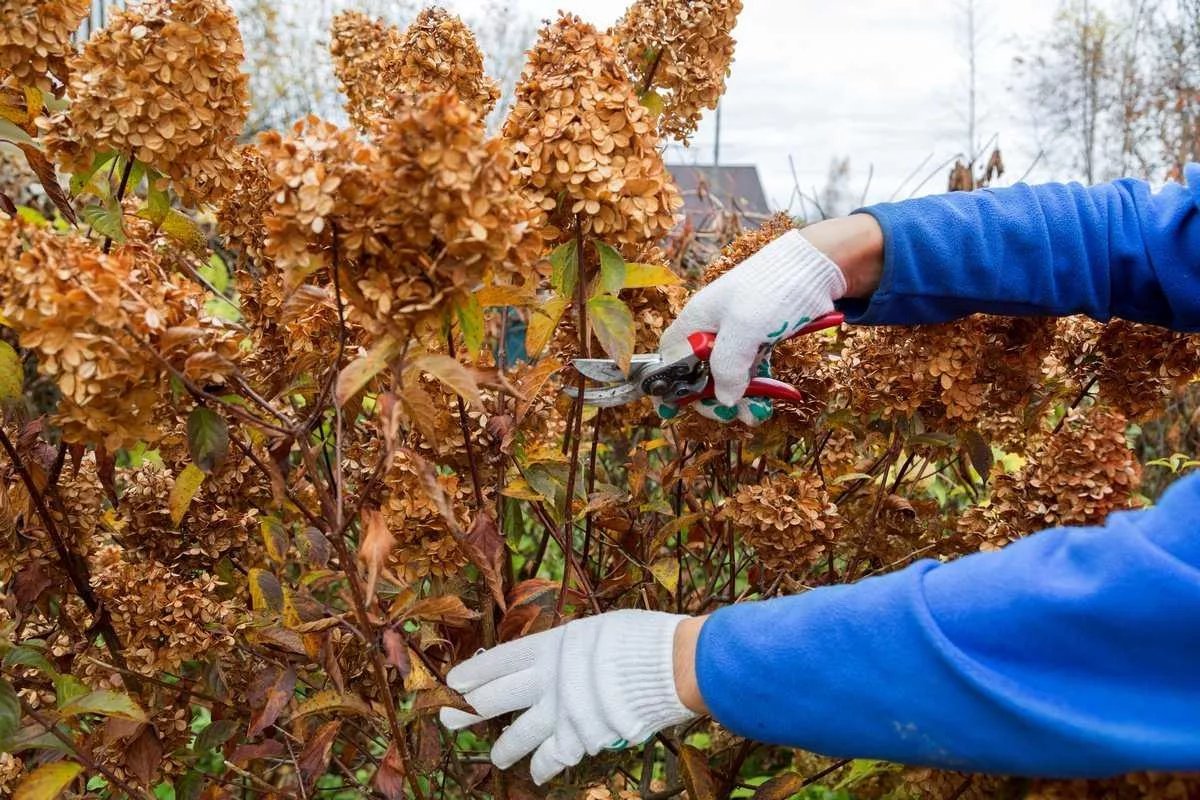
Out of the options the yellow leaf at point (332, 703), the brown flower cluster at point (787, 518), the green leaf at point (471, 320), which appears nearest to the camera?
the green leaf at point (471, 320)

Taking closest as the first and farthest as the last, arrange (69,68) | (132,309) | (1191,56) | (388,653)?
(132,309) → (388,653) → (69,68) → (1191,56)

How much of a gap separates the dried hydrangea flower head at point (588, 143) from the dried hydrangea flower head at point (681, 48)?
0.40m

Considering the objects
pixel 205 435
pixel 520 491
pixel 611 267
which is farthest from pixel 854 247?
pixel 205 435

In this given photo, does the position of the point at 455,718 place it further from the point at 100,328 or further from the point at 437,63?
the point at 437,63

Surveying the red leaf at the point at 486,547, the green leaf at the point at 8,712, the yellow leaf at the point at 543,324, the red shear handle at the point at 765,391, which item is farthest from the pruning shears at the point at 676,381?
the green leaf at the point at 8,712

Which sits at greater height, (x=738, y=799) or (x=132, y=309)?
(x=132, y=309)

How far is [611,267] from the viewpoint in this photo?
1.30m

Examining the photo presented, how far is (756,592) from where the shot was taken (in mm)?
1916

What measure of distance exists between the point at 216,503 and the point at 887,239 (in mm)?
1145

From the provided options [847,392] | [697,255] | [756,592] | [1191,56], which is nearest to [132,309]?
[847,392]

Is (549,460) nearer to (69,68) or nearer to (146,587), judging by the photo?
(146,587)

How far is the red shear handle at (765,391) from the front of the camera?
5.26ft

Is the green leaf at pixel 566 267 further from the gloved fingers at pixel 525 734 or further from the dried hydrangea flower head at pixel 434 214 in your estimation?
the gloved fingers at pixel 525 734

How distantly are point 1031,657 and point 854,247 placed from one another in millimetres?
739
